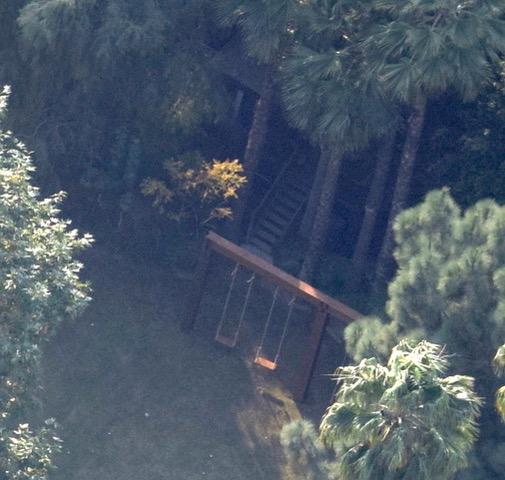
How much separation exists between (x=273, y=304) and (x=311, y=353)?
1.19 m

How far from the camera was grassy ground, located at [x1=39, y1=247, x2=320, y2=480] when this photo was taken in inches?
747

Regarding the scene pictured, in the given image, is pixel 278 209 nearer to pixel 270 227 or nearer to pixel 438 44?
pixel 270 227

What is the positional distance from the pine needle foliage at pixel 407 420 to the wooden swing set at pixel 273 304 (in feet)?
22.7

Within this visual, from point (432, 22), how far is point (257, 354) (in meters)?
7.08

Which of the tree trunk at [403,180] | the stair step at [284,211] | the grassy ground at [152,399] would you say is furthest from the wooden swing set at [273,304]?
the stair step at [284,211]

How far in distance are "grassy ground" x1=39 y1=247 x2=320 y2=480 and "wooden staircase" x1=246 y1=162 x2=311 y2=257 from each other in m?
3.04

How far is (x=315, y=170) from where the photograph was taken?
26.4m

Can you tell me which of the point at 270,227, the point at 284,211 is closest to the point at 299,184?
the point at 284,211

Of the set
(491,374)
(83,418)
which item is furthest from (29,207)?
(491,374)

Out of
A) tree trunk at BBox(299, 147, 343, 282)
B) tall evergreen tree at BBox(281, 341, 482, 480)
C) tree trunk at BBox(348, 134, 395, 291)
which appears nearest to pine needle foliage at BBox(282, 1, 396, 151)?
tree trunk at BBox(299, 147, 343, 282)

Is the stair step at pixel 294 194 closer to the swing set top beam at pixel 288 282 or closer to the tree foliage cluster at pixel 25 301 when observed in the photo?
the swing set top beam at pixel 288 282

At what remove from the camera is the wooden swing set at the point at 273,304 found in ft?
66.0

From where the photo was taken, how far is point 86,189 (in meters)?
24.3

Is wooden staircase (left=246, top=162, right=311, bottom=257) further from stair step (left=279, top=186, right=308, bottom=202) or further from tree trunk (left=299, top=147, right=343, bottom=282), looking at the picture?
tree trunk (left=299, top=147, right=343, bottom=282)
